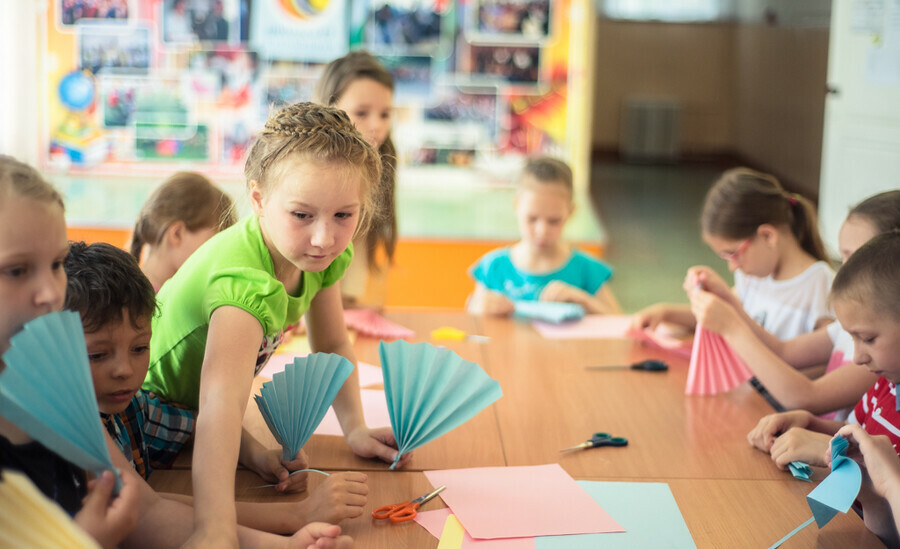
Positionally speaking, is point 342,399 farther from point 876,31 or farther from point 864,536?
point 876,31

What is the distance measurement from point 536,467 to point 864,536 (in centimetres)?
46

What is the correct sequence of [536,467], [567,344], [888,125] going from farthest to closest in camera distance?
[888,125]
[567,344]
[536,467]

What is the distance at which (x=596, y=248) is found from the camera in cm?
371

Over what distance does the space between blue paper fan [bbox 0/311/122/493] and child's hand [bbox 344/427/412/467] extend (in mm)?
505

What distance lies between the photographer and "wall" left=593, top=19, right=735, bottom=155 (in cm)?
970

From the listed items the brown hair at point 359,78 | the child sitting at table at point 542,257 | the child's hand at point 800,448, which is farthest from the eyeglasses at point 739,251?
the brown hair at point 359,78

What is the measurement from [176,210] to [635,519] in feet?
3.81

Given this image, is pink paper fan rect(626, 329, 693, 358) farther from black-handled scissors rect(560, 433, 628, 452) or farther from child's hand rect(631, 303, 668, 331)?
black-handled scissors rect(560, 433, 628, 452)

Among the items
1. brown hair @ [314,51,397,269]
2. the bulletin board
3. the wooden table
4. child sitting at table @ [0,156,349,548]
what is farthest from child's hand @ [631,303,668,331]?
the bulletin board

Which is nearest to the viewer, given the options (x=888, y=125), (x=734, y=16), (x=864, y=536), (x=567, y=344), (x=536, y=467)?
(x=864, y=536)

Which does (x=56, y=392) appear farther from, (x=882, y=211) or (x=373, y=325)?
(x=882, y=211)

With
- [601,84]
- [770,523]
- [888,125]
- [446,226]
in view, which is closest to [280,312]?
[770,523]

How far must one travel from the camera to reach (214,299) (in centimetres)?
124

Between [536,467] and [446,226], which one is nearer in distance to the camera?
[536,467]
